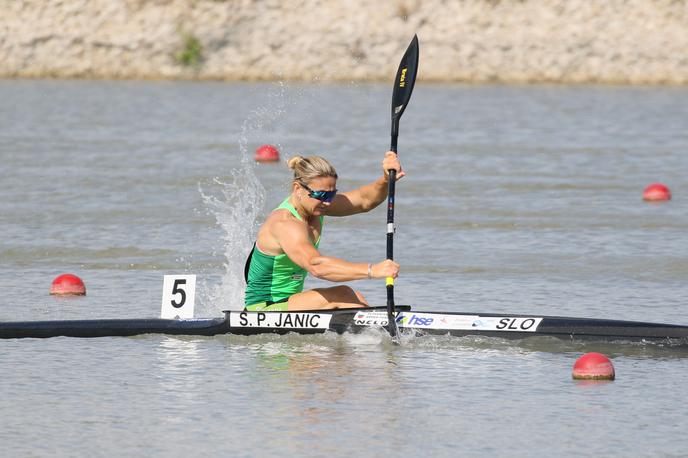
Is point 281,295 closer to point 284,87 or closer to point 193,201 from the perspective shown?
point 193,201

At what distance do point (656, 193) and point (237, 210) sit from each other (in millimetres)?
6602

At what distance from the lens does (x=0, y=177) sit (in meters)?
21.2

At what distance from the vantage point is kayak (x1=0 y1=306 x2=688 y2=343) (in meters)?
10.4

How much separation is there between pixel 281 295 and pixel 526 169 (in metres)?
11.9

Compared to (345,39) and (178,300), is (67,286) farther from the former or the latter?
(345,39)

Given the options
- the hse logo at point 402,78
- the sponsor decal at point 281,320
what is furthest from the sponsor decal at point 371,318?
the hse logo at point 402,78

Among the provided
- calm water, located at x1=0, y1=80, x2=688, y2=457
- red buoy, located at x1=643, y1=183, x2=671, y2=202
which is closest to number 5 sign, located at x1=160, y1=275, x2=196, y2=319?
calm water, located at x1=0, y1=80, x2=688, y2=457

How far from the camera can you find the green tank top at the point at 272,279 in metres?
10.8

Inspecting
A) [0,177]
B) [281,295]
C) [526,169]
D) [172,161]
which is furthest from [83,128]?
[281,295]

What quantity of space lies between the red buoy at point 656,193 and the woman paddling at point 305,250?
8612 millimetres

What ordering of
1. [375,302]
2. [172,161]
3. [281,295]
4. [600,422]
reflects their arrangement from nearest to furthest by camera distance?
1. [600,422]
2. [281,295]
3. [375,302]
4. [172,161]

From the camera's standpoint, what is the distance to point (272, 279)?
10945 millimetres

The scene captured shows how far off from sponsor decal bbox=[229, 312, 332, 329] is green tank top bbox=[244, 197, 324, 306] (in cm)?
24

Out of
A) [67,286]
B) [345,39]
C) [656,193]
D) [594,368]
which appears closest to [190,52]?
[345,39]
